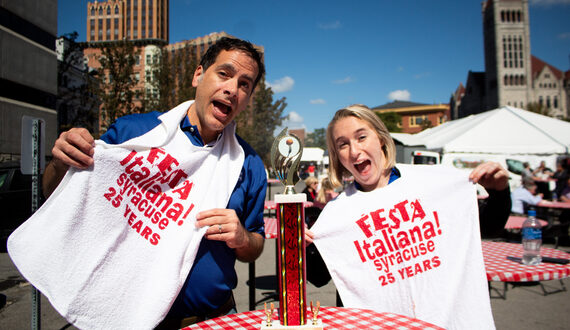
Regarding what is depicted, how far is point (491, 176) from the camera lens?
1.81 m

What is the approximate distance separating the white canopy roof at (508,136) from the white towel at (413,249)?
1155 centimetres

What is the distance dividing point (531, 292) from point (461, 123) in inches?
424

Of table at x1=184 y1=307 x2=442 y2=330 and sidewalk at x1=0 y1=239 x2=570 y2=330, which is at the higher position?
table at x1=184 y1=307 x2=442 y2=330

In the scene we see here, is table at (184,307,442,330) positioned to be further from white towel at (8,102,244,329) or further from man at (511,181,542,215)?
man at (511,181,542,215)

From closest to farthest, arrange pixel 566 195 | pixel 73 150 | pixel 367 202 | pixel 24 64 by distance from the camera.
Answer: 1. pixel 73 150
2. pixel 367 202
3. pixel 566 195
4. pixel 24 64

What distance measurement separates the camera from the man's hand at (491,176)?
179cm

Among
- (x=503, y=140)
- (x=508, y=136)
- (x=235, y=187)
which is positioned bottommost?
(x=235, y=187)

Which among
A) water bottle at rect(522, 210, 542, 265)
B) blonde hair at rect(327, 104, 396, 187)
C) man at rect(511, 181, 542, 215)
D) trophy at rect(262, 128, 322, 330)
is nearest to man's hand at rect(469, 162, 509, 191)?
blonde hair at rect(327, 104, 396, 187)

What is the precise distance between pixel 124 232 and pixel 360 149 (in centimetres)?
129

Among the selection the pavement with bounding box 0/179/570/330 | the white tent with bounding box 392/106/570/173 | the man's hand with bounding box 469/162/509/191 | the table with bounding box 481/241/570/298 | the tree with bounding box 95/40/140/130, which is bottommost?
the pavement with bounding box 0/179/570/330

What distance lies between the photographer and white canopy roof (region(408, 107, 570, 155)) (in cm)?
1217

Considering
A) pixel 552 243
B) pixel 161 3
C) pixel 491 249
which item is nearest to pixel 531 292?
pixel 491 249

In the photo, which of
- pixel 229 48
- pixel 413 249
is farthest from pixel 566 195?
pixel 229 48

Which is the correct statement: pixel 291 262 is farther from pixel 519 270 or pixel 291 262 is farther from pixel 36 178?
pixel 36 178
